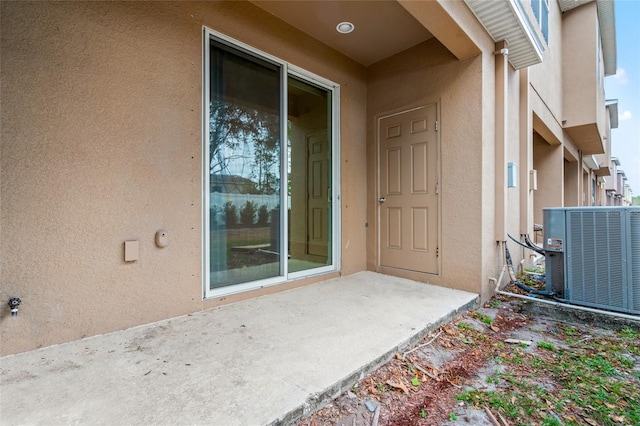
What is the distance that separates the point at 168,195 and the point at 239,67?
4.74 feet

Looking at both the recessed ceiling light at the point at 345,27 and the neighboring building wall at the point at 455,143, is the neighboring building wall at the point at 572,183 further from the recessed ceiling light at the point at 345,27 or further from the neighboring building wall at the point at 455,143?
the recessed ceiling light at the point at 345,27

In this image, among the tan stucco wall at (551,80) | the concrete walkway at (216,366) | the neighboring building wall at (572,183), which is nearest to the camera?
the concrete walkway at (216,366)

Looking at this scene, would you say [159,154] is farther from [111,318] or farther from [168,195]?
[111,318]

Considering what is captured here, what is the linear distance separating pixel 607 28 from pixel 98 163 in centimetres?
1138

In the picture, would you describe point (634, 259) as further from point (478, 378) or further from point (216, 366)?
point (216, 366)

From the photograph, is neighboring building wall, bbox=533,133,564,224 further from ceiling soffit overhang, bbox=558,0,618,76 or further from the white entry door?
the white entry door

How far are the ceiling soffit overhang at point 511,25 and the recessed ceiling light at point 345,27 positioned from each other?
1.16m

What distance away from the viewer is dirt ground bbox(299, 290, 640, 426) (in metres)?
1.45

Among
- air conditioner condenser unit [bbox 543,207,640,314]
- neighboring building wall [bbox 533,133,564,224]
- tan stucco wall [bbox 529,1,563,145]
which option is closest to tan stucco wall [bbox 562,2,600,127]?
tan stucco wall [bbox 529,1,563,145]

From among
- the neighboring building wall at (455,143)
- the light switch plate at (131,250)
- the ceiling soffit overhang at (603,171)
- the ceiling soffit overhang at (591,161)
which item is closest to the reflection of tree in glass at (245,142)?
the light switch plate at (131,250)

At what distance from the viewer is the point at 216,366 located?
165 centimetres

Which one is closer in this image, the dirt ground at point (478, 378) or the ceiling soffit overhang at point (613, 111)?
the dirt ground at point (478, 378)

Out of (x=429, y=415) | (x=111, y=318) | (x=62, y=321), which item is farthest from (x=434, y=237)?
(x=62, y=321)

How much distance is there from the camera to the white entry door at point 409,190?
11.4 ft
